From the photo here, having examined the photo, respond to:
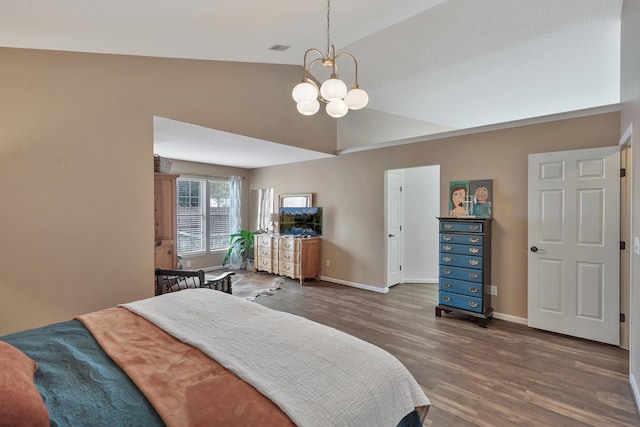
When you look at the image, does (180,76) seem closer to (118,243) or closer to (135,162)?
(135,162)

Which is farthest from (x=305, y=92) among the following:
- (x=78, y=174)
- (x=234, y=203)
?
(x=234, y=203)

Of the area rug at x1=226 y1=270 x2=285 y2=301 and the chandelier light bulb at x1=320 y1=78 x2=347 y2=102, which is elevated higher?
the chandelier light bulb at x1=320 y1=78 x2=347 y2=102

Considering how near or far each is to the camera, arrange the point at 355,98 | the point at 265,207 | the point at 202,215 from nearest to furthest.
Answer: the point at 355,98 → the point at 202,215 → the point at 265,207

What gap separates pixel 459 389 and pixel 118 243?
321cm

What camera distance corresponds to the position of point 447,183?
13.5 feet

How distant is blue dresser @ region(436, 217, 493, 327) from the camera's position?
3502mm

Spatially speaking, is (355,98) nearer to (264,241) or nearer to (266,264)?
(264,241)

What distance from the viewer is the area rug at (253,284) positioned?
4.66 metres

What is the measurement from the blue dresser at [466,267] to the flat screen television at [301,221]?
2.48m

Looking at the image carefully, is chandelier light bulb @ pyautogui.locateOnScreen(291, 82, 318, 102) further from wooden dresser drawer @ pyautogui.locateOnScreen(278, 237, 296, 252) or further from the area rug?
wooden dresser drawer @ pyautogui.locateOnScreen(278, 237, 296, 252)

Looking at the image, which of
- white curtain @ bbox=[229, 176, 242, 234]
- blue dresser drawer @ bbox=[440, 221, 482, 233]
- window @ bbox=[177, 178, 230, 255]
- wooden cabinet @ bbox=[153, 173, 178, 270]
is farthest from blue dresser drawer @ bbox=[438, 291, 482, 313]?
window @ bbox=[177, 178, 230, 255]

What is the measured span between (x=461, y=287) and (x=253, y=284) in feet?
11.0

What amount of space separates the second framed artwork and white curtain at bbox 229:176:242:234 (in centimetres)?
461

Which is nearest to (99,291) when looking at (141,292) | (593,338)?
(141,292)
